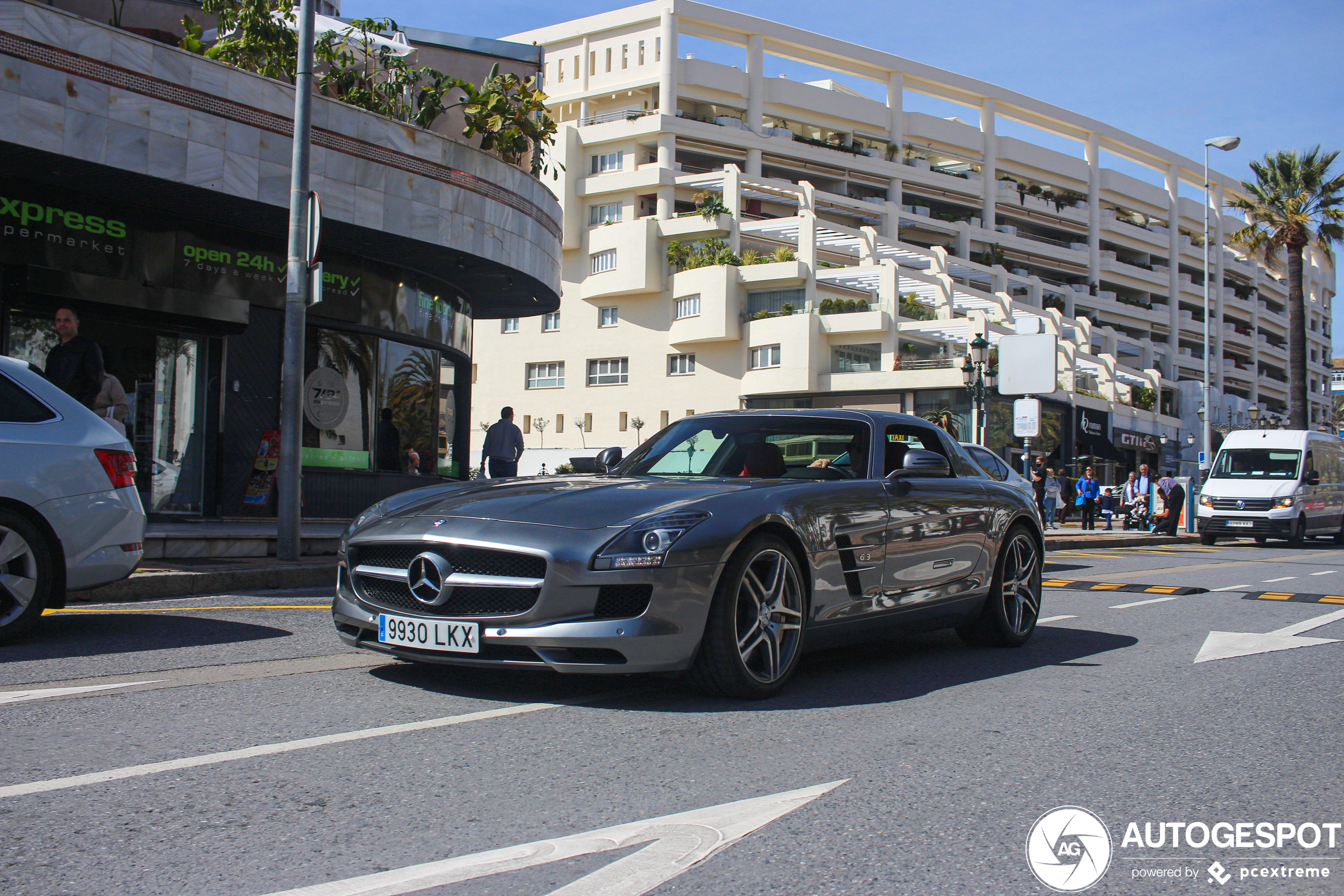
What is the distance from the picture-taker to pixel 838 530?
18.2ft

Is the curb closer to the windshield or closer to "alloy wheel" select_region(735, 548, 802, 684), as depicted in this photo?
the windshield

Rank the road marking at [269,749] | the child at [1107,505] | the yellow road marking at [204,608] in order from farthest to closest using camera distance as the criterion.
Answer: the child at [1107,505]
the yellow road marking at [204,608]
the road marking at [269,749]

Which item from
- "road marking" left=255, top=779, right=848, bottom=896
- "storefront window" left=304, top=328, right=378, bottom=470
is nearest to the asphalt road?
"road marking" left=255, top=779, right=848, bottom=896

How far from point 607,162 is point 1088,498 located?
132 feet

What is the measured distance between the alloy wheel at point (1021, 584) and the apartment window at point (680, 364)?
5267 centimetres

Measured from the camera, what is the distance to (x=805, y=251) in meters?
55.9

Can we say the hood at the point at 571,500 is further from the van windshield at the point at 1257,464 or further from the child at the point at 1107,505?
the child at the point at 1107,505

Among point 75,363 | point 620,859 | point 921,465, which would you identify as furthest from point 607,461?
point 75,363

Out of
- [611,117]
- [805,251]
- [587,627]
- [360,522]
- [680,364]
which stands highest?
[611,117]

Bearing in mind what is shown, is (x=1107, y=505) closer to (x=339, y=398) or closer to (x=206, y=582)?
(x=339, y=398)

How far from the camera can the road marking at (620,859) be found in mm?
2689

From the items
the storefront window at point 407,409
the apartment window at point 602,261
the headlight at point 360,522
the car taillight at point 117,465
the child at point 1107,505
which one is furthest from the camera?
the apartment window at point 602,261

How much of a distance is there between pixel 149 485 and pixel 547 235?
7.82 meters

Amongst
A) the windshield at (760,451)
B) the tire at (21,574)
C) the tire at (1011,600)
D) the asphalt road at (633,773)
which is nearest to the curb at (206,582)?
the tire at (21,574)
